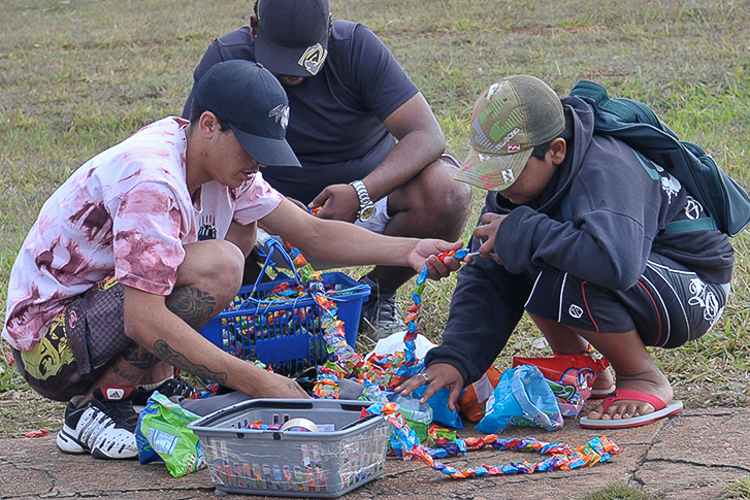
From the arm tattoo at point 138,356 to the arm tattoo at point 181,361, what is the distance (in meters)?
0.26

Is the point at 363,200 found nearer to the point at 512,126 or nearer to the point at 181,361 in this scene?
the point at 512,126

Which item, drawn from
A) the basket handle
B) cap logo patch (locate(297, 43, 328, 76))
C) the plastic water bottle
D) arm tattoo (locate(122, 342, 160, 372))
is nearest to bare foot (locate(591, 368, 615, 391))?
the plastic water bottle

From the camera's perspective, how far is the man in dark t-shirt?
12.0ft

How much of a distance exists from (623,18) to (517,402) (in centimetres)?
740

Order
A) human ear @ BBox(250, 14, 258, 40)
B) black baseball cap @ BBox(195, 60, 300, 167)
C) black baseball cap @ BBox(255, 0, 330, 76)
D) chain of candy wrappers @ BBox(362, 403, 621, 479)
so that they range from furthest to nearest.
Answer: human ear @ BBox(250, 14, 258, 40) → black baseball cap @ BBox(255, 0, 330, 76) → black baseball cap @ BBox(195, 60, 300, 167) → chain of candy wrappers @ BBox(362, 403, 621, 479)

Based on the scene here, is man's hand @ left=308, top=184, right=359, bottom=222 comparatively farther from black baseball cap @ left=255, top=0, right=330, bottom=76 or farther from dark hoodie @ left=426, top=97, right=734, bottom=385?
dark hoodie @ left=426, top=97, right=734, bottom=385

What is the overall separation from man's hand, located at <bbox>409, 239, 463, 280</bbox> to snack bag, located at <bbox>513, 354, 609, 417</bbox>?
1.32 feet

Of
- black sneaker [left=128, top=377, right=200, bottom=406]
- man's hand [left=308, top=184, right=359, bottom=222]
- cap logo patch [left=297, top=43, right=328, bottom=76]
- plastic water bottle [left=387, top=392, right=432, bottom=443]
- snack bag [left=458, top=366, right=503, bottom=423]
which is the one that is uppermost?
cap logo patch [left=297, top=43, right=328, bottom=76]

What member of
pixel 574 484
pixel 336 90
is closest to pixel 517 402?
pixel 574 484

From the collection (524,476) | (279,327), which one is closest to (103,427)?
(279,327)

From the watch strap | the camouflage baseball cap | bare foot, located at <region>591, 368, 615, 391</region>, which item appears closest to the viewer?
the camouflage baseball cap

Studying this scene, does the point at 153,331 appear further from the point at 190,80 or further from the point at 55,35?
the point at 55,35

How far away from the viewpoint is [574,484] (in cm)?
233

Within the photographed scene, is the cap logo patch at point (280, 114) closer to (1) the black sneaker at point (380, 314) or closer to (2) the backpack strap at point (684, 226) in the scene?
(2) the backpack strap at point (684, 226)
